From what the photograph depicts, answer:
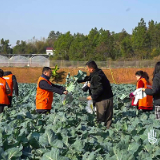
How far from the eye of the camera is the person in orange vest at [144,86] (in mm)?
8102

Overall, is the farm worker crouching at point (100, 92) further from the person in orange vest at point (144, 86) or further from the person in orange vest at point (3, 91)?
the person in orange vest at point (3, 91)

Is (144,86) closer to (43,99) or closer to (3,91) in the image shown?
(43,99)

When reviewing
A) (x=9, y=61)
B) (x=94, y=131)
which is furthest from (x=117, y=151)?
(x=9, y=61)

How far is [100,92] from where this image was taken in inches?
255

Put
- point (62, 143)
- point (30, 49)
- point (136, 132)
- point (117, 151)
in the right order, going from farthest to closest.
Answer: point (30, 49) → point (136, 132) → point (62, 143) → point (117, 151)

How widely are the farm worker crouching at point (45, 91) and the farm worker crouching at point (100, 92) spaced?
0.91 m

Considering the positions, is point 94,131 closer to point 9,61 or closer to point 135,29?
point 9,61

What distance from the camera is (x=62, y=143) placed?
3.44 metres

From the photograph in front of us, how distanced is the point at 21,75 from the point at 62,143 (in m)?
44.5

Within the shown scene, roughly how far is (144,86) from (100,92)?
1997mm

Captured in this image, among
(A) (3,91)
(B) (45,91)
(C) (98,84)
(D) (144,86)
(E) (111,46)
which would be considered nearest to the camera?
(C) (98,84)

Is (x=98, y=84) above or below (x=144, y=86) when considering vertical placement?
above

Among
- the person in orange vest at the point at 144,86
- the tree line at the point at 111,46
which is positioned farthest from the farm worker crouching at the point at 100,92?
the tree line at the point at 111,46

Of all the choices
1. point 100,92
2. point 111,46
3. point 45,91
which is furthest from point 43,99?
point 111,46
